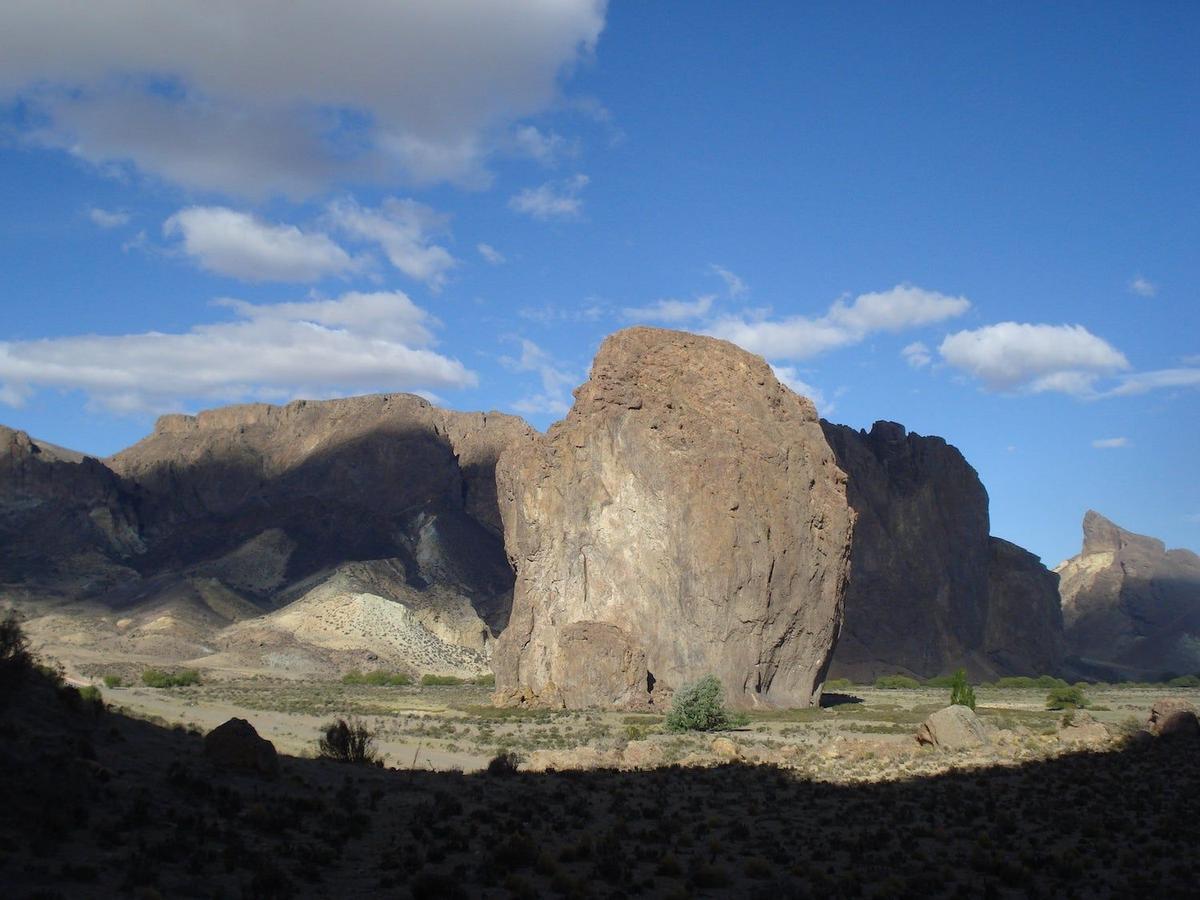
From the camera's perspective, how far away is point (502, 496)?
207ft

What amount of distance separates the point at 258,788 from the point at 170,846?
5.35m

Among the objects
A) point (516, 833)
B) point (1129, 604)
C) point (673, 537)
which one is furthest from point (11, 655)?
point (1129, 604)

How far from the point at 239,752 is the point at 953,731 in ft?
77.2

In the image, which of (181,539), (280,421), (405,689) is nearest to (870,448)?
(405,689)

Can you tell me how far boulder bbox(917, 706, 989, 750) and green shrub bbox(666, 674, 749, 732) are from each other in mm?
9980

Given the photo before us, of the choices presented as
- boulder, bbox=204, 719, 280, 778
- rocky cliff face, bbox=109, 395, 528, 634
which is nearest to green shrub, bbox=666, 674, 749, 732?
boulder, bbox=204, 719, 280, 778

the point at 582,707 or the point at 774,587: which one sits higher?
the point at 774,587

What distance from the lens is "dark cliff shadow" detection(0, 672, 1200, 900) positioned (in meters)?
12.8

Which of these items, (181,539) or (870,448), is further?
(181,539)

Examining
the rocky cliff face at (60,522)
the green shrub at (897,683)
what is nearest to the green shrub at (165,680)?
the green shrub at (897,683)

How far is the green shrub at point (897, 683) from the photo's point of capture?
89.8 m

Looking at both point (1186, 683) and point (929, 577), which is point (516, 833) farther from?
point (1186, 683)

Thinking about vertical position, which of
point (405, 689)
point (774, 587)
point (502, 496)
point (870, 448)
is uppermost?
point (870, 448)

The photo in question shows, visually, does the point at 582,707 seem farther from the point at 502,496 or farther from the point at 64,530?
the point at 64,530
